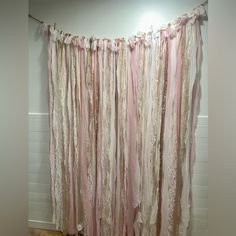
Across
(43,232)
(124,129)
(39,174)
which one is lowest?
(43,232)

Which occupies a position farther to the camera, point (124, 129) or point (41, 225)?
point (41, 225)

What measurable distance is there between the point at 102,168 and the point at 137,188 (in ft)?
1.04

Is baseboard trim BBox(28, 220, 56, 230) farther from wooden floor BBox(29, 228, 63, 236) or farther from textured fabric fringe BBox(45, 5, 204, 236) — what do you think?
textured fabric fringe BBox(45, 5, 204, 236)

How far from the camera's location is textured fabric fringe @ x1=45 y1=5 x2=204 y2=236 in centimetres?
209

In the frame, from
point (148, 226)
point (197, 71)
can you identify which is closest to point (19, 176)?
point (148, 226)

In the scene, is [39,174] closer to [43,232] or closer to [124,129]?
[43,232]

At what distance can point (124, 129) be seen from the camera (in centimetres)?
222

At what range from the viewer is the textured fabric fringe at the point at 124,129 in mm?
2094

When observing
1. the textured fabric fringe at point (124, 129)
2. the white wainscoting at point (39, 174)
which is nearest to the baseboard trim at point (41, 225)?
the white wainscoting at point (39, 174)

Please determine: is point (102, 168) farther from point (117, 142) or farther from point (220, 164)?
point (220, 164)

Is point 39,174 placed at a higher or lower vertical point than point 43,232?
higher

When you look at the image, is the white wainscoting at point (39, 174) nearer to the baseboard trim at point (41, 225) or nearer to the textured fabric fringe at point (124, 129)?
the baseboard trim at point (41, 225)

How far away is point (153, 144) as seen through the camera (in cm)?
214

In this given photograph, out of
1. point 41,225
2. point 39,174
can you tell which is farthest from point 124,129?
point 41,225
